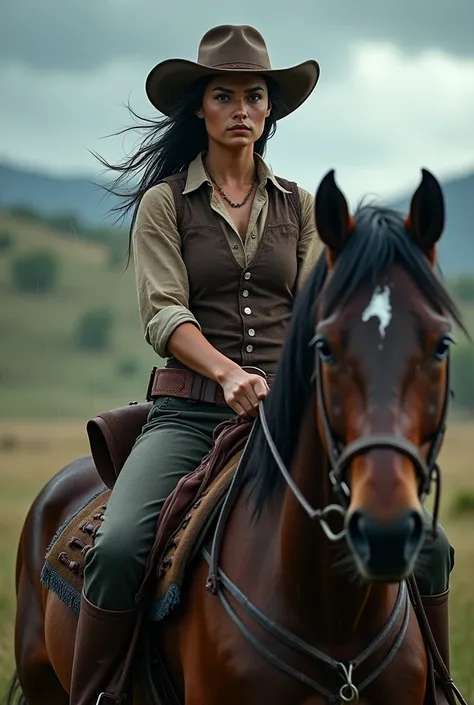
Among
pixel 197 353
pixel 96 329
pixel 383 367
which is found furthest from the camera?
pixel 96 329

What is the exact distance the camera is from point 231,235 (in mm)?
6352

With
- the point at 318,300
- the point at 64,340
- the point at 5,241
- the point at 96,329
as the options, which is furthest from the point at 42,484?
the point at 5,241

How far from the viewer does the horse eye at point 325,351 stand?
4215 millimetres

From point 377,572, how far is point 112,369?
10058cm

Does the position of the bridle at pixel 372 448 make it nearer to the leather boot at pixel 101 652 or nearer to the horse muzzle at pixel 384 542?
the horse muzzle at pixel 384 542

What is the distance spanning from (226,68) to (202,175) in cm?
56

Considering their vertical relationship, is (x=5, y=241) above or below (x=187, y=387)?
above

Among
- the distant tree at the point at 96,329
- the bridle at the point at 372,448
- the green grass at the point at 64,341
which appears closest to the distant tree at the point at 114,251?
the green grass at the point at 64,341

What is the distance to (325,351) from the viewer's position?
4254 millimetres

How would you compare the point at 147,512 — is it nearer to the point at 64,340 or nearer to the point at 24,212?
the point at 64,340

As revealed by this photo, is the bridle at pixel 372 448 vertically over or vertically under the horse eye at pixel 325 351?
under

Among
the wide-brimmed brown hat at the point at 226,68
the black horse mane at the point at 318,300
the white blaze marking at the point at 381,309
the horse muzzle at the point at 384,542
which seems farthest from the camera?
the wide-brimmed brown hat at the point at 226,68

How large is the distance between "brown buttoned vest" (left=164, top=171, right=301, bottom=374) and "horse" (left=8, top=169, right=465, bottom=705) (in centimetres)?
104

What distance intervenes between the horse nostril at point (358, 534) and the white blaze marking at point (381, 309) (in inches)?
24.4
